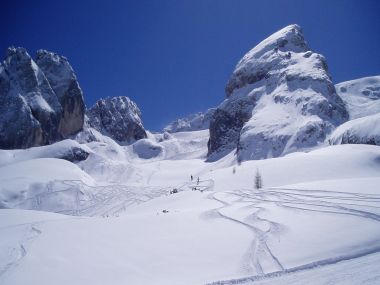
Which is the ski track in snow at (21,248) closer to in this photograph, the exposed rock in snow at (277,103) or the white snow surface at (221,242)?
the white snow surface at (221,242)

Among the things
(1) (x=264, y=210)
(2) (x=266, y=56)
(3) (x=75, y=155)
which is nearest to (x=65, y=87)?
(3) (x=75, y=155)

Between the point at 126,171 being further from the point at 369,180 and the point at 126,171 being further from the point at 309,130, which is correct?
the point at 369,180

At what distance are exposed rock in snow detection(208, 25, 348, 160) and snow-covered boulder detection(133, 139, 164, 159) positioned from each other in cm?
4415

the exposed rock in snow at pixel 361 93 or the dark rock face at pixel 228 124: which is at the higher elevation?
the exposed rock in snow at pixel 361 93

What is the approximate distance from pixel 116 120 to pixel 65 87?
171ft

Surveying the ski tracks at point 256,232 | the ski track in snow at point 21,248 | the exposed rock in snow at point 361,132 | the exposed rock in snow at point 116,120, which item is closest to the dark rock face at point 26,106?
the exposed rock in snow at point 116,120

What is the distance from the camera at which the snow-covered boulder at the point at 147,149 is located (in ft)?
492

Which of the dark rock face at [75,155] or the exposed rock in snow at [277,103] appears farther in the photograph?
the dark rock face at [75,155]

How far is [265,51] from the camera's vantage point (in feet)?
361

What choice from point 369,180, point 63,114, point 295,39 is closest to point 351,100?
point 295,39

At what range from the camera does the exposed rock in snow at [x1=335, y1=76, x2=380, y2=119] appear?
100062 millimetres

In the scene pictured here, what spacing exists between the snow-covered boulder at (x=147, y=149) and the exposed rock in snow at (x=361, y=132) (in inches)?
3850

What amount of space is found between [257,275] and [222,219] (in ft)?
19.9

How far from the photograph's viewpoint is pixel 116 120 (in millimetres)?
175500
